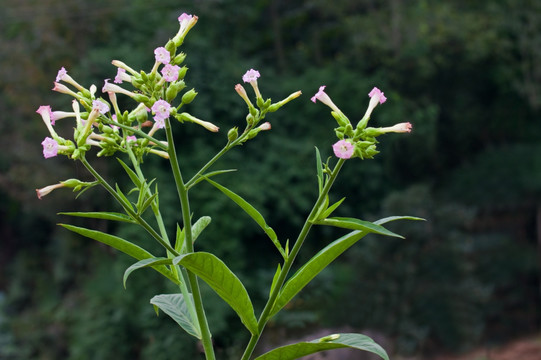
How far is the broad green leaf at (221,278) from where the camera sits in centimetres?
91

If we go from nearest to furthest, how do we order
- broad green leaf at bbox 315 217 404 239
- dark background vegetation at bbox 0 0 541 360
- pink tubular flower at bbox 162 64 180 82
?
broad green leaf at bbox 315 217 404 239, pink tubular flower at bbox 162 64 180 82, dark background vegetation at bbox 0 0 541 360

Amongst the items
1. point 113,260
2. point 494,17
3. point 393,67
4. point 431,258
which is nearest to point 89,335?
point 113,260

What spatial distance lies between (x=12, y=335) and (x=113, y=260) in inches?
70.1

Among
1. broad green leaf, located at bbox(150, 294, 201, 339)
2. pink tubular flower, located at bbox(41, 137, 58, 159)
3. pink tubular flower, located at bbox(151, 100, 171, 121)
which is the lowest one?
broad green leaf, located at bbox(150, 294, 201, 339)

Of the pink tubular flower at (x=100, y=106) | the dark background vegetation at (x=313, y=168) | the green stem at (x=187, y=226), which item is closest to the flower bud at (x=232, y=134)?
the green stem at (x=187, y=226)

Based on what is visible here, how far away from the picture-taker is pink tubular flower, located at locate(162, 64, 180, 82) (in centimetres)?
100

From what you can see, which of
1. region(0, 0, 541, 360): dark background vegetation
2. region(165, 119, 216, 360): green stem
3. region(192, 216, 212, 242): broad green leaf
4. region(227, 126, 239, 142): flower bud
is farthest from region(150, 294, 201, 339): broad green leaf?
region(0, 0, 541, 360): dark background vegetation

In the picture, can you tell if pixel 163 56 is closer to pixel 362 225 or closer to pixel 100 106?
pixel 100 106

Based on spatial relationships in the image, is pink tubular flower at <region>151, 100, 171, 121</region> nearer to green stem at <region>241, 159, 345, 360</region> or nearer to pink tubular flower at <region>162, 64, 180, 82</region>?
A: pink tubular flower at <region>162, 64, 180, 82</region>

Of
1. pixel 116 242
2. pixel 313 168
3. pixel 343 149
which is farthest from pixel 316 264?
pixel 313 168

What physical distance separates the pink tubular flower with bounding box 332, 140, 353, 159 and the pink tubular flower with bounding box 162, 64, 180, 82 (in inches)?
10.3

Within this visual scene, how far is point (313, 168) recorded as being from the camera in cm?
958

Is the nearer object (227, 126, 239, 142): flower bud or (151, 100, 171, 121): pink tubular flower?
(151, 100, 171, 121): pink tubular flower

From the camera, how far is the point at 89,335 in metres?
8.34
